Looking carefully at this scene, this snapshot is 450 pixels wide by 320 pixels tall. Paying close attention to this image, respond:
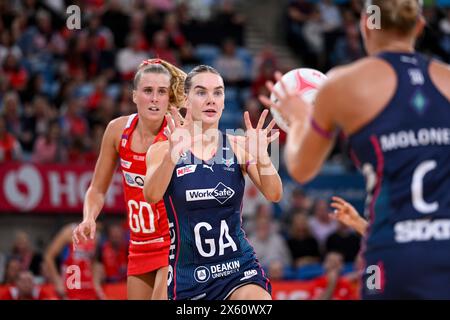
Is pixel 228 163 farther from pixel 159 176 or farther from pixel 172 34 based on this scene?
pixel 172 34

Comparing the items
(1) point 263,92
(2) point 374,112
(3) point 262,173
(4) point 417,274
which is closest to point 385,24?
(2) point 374,112

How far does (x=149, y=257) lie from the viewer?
23.7 ft

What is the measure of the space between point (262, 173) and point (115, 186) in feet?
23.7

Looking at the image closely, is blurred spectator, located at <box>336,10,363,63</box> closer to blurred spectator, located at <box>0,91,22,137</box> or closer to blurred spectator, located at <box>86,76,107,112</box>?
blurred spectator, located at <box>86,76,107,112</box>

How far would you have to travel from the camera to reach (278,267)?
11727mm

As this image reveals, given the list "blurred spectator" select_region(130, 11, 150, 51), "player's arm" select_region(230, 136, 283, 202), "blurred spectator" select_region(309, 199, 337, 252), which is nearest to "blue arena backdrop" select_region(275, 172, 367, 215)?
"blurred spectator" select_region(309, 199, 337, 252)

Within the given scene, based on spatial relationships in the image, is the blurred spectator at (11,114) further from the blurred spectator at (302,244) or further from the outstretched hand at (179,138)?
the outstretched hand at (179,138)

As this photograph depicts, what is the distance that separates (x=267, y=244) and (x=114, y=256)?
2.32 m

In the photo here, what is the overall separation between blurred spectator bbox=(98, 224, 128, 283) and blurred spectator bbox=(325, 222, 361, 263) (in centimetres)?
318

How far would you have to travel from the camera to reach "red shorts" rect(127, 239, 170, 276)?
282 inches

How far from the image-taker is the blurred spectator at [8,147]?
12605mm

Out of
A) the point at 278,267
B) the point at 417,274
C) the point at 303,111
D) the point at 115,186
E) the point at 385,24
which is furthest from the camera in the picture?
the point at 115,186

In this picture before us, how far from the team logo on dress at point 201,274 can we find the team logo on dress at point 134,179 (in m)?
1.40

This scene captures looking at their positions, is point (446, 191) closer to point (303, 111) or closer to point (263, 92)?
point (303, 111)
